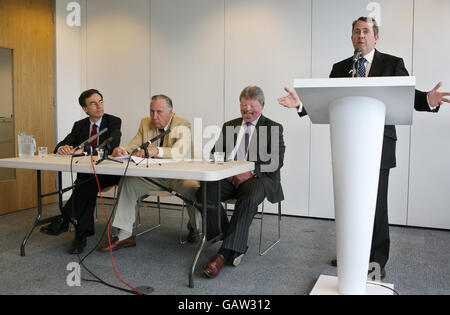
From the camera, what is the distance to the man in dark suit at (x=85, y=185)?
3.06 meters

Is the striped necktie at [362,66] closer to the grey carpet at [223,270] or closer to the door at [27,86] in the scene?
the grey carpet at [223,270]

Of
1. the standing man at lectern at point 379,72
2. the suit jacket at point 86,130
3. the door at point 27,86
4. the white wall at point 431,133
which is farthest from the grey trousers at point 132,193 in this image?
the white wall at point 431,133

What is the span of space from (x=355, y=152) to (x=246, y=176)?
1.34 metres

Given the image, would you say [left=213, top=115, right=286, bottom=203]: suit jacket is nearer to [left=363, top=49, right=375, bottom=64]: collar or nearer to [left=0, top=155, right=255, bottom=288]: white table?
[left=0, top=155, right=255, bottom=288]: white table

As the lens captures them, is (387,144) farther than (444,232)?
No

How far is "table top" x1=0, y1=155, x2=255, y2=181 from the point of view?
2275 millimetres

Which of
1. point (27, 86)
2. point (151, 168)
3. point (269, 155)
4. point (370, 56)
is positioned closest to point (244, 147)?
point (269, 155)

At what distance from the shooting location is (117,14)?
5.03 m

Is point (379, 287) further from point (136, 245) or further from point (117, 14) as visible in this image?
point (117, 14)

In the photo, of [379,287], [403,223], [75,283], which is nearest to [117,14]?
[75,283]

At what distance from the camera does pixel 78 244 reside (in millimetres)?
3008

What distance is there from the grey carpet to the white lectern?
61 cm

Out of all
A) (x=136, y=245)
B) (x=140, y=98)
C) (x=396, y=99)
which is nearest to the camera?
(x=396, y=99)

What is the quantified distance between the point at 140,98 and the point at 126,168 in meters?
2.70
